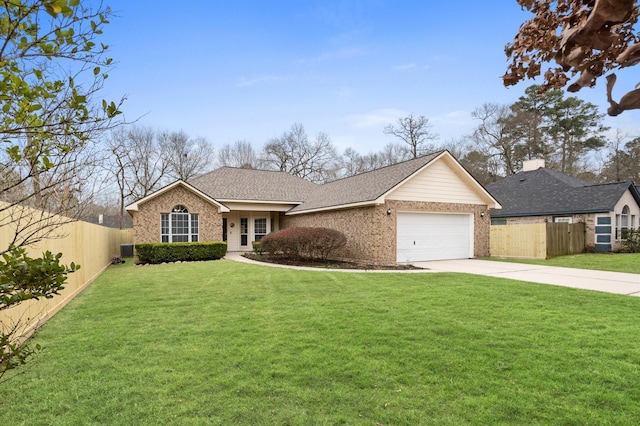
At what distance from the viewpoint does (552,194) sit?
23.1m

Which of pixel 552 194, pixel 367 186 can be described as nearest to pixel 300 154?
pixel 367 186

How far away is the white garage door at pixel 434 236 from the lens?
607 inches

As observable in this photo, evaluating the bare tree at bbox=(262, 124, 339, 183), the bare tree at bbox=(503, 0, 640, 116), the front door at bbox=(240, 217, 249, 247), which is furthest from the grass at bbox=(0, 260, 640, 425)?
the bare tree at bbox=(262, 124, 339, 183)

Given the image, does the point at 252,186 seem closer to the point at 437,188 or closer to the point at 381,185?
the point at 381,185

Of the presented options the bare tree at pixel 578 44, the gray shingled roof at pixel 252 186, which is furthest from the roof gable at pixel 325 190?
the bare tree at pixel 578 44

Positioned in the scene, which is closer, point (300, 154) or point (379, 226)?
point (379, 226)

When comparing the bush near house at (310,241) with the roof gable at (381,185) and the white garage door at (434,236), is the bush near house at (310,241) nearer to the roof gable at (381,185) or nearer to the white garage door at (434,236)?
the roof gable at (381,185)

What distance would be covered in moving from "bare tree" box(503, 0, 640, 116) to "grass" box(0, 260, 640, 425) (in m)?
2.78

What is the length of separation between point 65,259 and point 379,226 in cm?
1045

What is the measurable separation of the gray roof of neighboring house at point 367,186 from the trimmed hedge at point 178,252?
5.43 metres

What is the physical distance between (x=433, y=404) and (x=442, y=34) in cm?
1009

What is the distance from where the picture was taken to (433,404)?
336 cm

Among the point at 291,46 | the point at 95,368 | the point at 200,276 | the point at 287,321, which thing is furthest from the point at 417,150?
the point at 95,368

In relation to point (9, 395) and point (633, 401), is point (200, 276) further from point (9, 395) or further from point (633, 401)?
point (633, 401)
